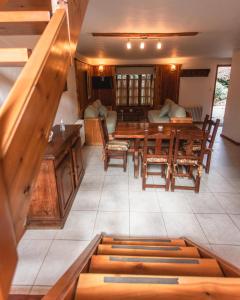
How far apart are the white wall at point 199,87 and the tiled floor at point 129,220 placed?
15.6 feet

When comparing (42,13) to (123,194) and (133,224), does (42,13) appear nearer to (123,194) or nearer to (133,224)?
(133,224)


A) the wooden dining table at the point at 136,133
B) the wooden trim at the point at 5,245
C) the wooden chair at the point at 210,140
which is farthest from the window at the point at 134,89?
the wooden trim at the point at 5,245

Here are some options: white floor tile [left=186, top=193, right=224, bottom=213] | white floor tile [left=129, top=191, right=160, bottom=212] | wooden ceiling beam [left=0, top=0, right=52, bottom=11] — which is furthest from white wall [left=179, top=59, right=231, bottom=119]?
wooden ceiling beam [left=0, top=0, right=52, bottom=11]

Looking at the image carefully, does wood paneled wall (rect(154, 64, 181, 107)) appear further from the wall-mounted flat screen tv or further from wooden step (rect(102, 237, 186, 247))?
wooden step (rect(102, 237, 186, 247))

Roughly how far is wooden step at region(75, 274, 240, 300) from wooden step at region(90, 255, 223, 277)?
0.79 feet

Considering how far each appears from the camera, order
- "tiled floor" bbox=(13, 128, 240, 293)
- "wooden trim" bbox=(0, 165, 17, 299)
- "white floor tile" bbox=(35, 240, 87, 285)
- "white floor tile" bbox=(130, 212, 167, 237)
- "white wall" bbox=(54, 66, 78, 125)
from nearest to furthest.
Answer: "wooden trim" bbox=(0, 165, 17, 299) → "white floor tile" bbox=(35, 240, 87, 285) → "tiled floor" bbox=(13, 128, 240, 293) → "white floor tile" bbox=(130, 212, 167, 237) → "white wall" bbox=(54, 66, 78, 125)

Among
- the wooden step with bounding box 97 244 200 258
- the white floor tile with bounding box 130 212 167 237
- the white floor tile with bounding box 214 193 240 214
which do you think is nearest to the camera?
the wooden step with bounding box 97 244 200 258

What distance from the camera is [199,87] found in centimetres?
729

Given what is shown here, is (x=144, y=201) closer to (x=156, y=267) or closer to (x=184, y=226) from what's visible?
(x=184, y=226)

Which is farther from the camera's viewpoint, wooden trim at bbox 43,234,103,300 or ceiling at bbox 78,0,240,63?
ceiling at bbox 78,0,240,63

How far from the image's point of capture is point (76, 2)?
1154 mm

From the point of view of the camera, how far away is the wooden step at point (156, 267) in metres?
1.13

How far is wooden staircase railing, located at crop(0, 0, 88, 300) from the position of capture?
48 centimetres

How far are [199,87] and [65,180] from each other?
6782mm
